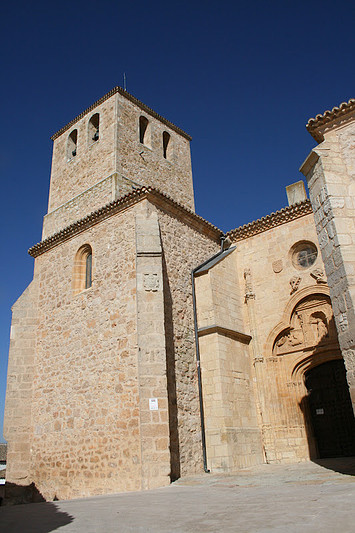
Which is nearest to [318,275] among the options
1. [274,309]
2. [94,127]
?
[274,309]

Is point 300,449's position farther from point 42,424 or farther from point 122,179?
point 122,179

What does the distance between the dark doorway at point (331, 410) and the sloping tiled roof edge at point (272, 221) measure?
3.99 m

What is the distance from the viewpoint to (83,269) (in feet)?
40.1

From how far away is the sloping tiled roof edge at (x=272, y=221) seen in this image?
1195 cm

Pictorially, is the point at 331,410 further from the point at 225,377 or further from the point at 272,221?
the point at 272,221

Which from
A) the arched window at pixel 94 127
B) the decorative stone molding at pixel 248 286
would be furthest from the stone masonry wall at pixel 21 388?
the decorative stone molding at pixel 248 286

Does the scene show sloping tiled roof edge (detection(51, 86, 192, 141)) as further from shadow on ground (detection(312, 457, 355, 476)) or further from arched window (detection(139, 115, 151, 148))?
shadow on ground (detection(312, 457, 355, 476))

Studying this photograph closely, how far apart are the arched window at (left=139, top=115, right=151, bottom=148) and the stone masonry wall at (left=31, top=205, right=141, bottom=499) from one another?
17.7 ft

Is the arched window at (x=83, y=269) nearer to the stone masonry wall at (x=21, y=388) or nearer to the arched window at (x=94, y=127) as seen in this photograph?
the stone masonry wall at (x=21, y=388)

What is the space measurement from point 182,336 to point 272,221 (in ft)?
14.3

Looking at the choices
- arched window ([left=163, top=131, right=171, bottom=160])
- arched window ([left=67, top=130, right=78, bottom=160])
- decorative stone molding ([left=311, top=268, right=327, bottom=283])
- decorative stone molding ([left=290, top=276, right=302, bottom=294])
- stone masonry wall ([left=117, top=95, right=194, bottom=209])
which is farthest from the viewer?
arched window ([left=163, top=131, right=171, bottom=160])

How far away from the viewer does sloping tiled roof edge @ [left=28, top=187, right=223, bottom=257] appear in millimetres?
10969

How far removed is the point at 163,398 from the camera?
343 inches

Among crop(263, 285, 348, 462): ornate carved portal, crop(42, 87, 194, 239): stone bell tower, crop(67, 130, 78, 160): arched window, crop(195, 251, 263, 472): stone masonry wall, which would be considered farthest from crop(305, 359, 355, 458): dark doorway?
crop(67, 130, 78, 160): arched window
